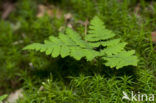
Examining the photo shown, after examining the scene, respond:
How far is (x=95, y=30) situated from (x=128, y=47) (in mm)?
526

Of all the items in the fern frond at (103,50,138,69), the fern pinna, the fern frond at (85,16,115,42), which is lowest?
the fern frond at (103,50,138,69)

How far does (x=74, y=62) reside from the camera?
2.77 metres

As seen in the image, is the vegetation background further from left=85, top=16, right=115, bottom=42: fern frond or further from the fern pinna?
left=85, top=16, right=115, bottom=42: fern frond

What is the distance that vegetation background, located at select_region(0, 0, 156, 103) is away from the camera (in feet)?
7.99

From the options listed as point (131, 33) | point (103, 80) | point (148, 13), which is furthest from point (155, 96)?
point (148, 13)

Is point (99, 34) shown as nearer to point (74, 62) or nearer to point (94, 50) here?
point (94, 50)

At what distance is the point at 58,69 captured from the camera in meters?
2.86

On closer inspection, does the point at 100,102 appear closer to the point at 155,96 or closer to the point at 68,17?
the point at 155,96

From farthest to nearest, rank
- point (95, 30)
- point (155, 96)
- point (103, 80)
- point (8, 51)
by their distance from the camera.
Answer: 1. point (8, 51)
2. point (95, 30)
3. point (103, 80)
4. point (155, 96)

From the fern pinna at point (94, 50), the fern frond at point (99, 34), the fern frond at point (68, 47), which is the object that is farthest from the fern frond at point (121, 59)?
the fern frond at point (99, 34)

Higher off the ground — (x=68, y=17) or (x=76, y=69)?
(x=68, y=17)

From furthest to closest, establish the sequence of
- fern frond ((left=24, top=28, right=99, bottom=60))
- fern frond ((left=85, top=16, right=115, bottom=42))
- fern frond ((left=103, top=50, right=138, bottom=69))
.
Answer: fern frond ((left=85, top=16, right=115, bottom=42)) → fern frond ((left=24, top=28, right=99, bottom=60)) → fern frond ((left=103, top=50, right=138, bottom=69))

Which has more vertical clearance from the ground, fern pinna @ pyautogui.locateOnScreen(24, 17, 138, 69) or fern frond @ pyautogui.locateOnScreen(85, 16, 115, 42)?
fern frond @ pyautogui.locateOnScreen(85, 16, 115, 42)

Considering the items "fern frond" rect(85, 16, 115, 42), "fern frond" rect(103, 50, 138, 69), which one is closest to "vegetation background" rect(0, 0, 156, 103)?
"fern frond" rect(103, 50, 138, 69)
